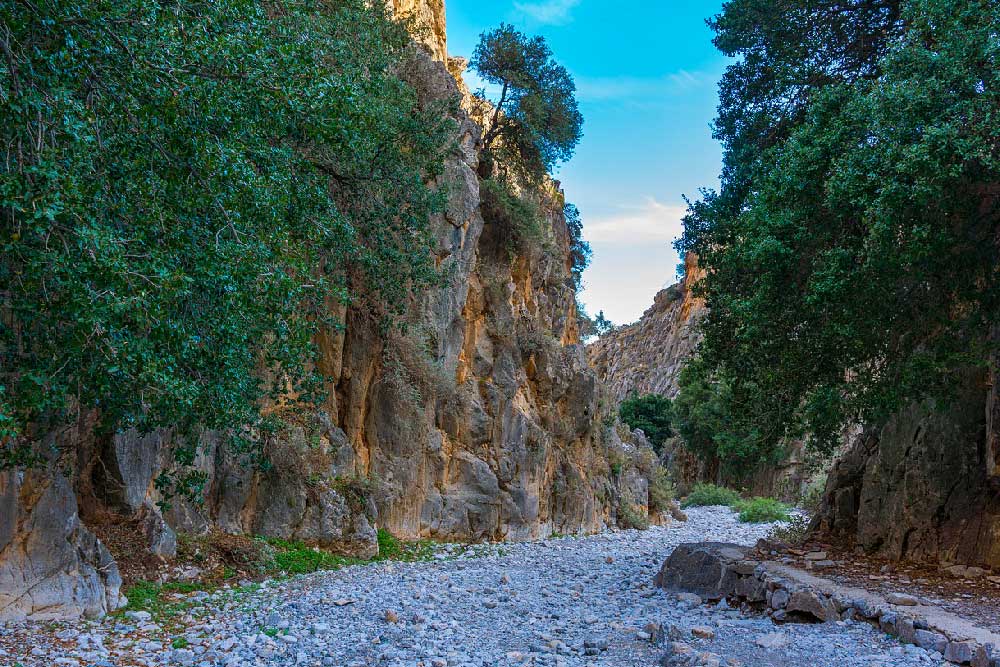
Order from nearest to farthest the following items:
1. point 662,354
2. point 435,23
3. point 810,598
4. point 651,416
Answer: point 810,598, point 435,23, point 651,416, point 662,354

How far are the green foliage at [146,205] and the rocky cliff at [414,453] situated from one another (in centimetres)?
150

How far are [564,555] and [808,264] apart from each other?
348 inches

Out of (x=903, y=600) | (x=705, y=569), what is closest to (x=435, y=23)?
(x=705, y=569)

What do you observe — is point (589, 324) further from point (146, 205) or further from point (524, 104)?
point (146, 205)

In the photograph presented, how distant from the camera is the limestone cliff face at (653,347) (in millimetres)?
70938

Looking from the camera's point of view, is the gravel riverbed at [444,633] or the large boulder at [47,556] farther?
the large boulder at [47,556]

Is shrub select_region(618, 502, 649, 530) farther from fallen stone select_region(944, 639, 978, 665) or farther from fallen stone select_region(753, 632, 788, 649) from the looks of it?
fallen stone select_region(944, 639, 978, 665)

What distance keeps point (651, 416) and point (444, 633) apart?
4545cm

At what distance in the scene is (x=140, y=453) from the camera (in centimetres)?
981

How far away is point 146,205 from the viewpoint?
6.06m

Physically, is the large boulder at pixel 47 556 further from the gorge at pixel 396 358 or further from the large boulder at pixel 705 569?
the large boulder at pixel 705 569

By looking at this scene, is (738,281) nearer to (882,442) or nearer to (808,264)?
(808,264)

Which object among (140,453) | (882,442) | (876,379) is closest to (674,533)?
(882,442)

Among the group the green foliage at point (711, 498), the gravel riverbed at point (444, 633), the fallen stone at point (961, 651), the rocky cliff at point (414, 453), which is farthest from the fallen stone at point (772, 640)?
the green foliage at point (711, 498)
